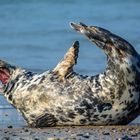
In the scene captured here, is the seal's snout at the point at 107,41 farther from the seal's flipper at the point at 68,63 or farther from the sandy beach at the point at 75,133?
the sandy beach at the point at 75,133

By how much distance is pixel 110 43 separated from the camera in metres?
11.6

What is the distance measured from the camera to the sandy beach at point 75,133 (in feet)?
34.3

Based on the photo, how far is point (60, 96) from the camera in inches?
465

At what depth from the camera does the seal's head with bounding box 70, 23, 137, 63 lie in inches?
456

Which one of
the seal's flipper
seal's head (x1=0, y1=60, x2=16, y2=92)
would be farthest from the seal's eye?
the seal's flipper

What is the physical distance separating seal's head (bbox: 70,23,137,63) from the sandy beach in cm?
86

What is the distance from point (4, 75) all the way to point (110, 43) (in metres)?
1.79

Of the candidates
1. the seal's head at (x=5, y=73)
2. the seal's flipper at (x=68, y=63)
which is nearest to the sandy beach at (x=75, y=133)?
the seal's flipper at (x=68, y=63)

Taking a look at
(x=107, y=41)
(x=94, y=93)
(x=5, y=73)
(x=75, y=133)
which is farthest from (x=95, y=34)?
(x=5, y=73)

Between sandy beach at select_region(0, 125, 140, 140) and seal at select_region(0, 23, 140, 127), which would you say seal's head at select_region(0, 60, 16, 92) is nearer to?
seal at select_region(0, 23, 140, 127)

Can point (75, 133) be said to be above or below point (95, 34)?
below

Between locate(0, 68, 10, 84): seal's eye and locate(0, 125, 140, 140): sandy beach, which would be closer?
locate(0, 125, 140, 140): sandy beach

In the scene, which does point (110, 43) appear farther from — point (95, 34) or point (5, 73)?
point (5, 73)

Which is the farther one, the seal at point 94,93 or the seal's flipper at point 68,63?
the seal's flipper at point 68,63
